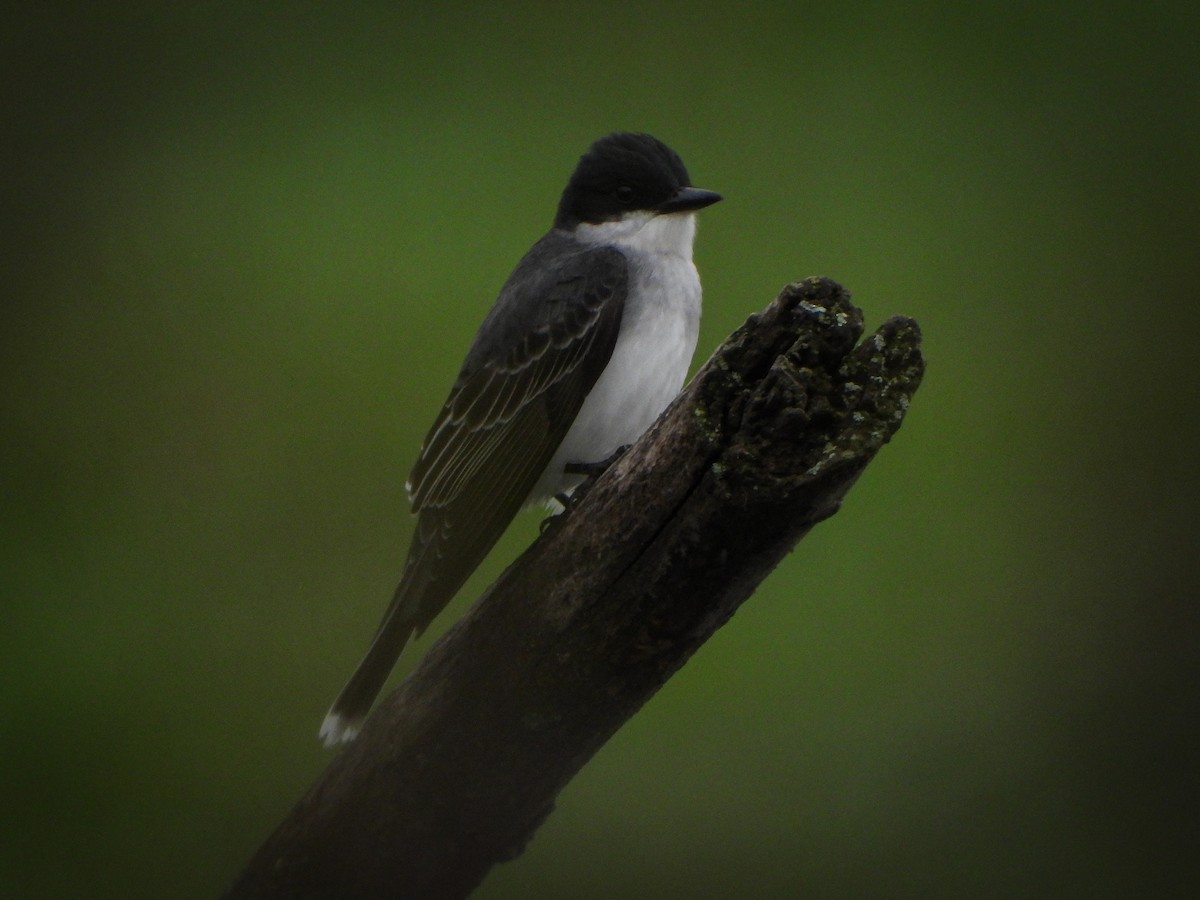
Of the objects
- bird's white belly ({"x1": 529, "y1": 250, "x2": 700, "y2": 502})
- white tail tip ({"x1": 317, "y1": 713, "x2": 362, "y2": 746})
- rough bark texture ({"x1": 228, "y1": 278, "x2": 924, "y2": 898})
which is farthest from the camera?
bird's white belly ({"x1": 529, "y1": 250, "x2": 700, "y2": 502})

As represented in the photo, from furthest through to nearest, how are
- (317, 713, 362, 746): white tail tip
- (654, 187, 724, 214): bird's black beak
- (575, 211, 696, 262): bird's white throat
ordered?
(575, 211, 696, 262): bird's white throat → (654, 187, 724, 214): bird's black beak → (317, 713, 362, 746): white tail tip

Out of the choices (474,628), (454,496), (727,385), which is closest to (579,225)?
(454,496)

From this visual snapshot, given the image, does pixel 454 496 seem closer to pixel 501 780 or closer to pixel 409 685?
pixel 409 685

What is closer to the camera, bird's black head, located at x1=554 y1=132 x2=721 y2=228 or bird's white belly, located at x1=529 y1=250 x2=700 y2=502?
bird's white belly, located at x1=529 y1=250 x2=700 y2=502

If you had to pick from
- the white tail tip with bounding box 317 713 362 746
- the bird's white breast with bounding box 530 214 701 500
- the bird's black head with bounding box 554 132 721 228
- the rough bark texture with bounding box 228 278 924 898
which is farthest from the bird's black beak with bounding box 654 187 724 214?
the white tail tip with bounding box 317 713 362 746

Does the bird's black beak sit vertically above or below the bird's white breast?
above

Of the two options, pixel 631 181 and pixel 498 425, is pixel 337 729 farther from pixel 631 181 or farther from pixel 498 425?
pixel 631 181

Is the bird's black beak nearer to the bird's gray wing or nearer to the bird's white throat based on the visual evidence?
the bird's white throat

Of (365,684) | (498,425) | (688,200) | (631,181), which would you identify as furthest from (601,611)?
(631,181)
